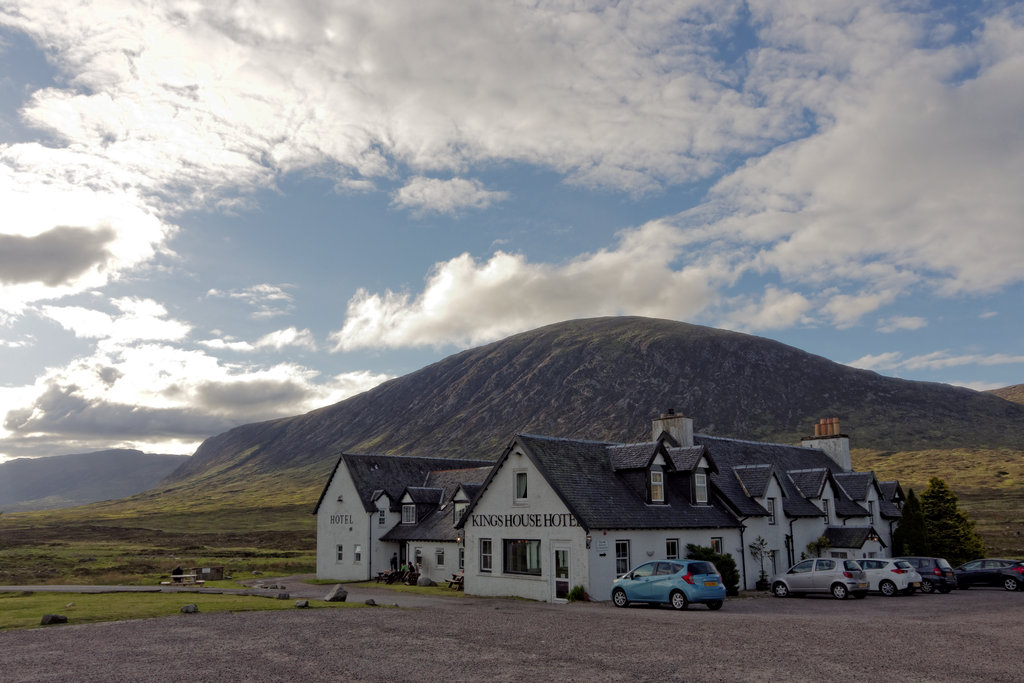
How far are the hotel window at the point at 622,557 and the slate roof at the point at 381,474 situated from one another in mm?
23918

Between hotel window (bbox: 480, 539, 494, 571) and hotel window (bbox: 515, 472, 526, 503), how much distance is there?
3.56 m

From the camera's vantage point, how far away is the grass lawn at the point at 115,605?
27.3 metres

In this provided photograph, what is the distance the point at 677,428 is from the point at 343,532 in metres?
26.9

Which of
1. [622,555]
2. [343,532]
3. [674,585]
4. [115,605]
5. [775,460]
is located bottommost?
[115,605]

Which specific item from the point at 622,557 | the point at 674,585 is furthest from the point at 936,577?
the point at 674,585

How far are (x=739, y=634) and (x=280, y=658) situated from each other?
41.1 ft

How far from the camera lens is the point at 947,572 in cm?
3831

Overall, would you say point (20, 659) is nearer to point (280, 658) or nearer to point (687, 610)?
point (280, 658)

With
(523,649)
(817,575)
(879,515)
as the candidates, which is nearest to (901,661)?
(523,649)

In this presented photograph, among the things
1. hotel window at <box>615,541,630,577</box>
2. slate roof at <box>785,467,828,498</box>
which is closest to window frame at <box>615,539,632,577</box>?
hotel window at <box>615,541,630,577</box>

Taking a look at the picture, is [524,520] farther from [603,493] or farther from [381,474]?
[381,474]

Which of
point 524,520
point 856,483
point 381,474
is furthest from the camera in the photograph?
point 381,474

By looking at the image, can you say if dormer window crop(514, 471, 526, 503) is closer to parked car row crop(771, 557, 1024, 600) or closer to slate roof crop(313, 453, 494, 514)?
parked car row crop(771, 557, 1024, 600)

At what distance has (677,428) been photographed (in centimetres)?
4581
